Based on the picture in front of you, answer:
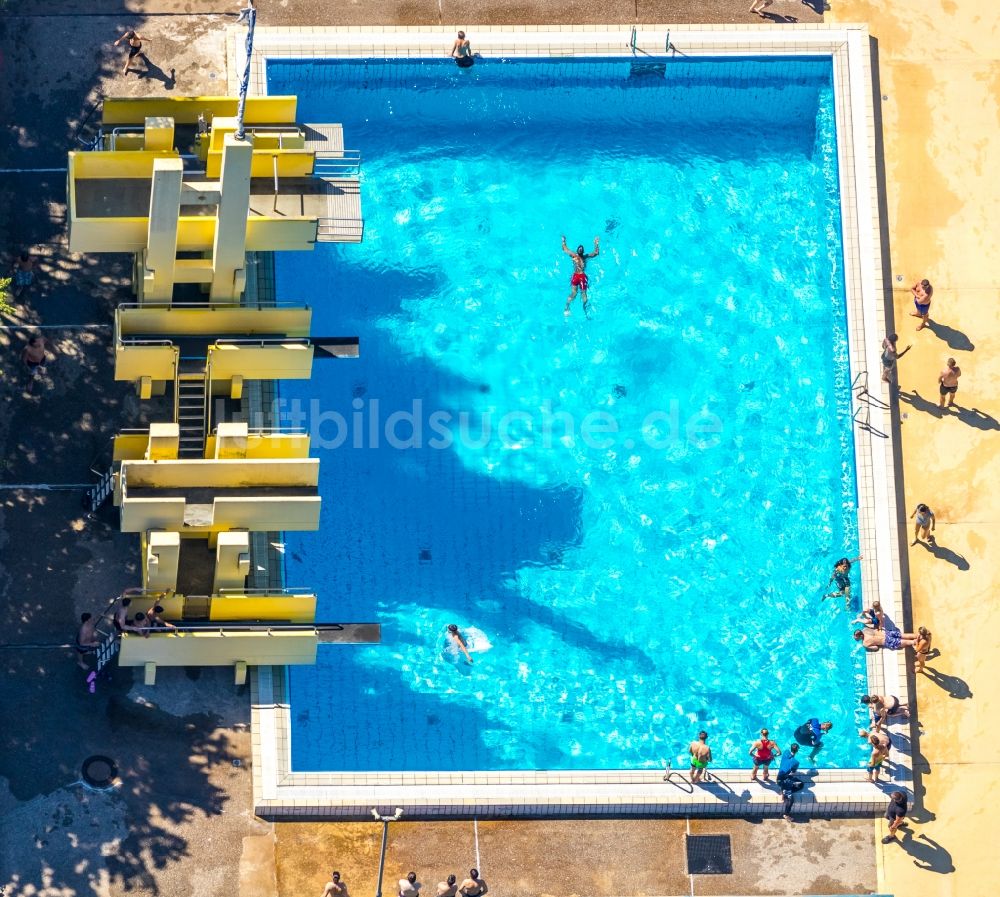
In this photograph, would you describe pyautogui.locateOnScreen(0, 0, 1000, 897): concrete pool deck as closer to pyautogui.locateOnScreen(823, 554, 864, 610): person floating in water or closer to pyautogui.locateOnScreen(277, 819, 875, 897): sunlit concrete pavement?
pyautogui.locateOnScreen(277, 819, 875, 897): sunlit concrete pavement

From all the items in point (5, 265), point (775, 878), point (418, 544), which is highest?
point (5, 265)

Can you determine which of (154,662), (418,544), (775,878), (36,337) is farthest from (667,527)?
(36,337)

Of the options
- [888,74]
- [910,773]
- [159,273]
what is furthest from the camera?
[888,74]

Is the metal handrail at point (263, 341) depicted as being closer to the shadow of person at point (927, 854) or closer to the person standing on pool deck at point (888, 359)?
the person standing on pool deck at point (888, 359)

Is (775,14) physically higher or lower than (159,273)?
higher

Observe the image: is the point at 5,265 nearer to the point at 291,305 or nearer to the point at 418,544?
the point at 291,305

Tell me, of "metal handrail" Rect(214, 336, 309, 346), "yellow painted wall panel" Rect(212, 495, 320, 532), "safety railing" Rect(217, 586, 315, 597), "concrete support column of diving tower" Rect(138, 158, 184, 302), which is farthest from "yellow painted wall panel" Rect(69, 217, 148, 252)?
"safety railing" Rect(217, 586, 315, 597)

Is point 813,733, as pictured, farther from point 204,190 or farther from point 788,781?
point 204,190
